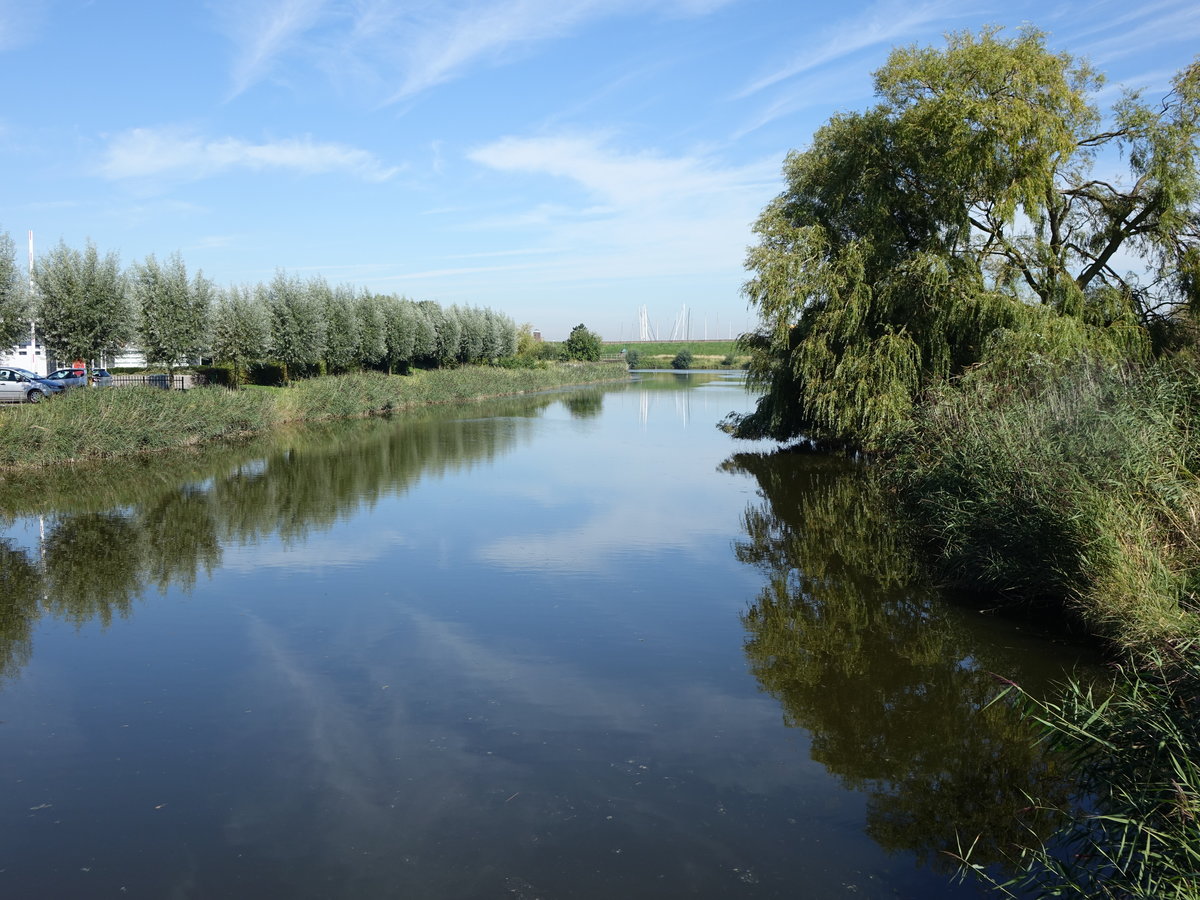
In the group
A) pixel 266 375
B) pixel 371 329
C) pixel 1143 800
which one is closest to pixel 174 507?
pixel 1143 800

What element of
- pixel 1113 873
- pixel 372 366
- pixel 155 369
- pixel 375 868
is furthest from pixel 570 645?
pixel 372 366

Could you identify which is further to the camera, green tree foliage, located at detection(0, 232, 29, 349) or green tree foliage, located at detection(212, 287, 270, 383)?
green tree foliage, located at detection(212, 287, 270, 383)

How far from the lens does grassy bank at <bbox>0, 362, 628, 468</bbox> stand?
21188 millimetres

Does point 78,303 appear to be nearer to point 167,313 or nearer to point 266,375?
point 167,313

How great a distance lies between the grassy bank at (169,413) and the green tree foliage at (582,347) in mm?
43016

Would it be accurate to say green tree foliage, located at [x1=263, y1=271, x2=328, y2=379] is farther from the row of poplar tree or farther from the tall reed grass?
the tall reed grass

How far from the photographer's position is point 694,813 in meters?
5.91

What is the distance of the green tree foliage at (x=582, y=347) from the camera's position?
293 ft

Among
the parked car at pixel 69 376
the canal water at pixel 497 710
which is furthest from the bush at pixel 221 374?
the canal water at pixel 497 710

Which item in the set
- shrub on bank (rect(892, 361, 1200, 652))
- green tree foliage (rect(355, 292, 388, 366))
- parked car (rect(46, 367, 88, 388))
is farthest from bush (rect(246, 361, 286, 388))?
shrub on bank (rect(892, 361, 1200, 652))

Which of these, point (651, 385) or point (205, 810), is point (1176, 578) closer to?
point (205, 810)

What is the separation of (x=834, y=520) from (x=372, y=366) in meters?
39.6

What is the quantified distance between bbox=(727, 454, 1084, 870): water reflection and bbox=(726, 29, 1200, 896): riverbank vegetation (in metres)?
0.94

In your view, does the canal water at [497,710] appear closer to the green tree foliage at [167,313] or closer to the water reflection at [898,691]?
the water reflection at [898,691]
